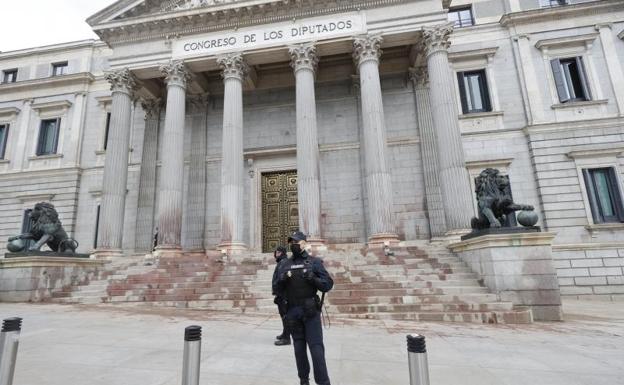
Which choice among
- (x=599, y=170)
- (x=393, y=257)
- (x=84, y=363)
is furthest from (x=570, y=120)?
(x=84, y=363)

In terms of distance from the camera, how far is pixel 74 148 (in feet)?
72.3

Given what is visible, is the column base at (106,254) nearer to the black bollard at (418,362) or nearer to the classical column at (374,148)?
the classical column at (374,148)

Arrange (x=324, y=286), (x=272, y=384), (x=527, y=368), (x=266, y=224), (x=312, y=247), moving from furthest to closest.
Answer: (x=266, y=224), (x=312, y=247), (x=527, y=368), (x=272, y=384), (x=324, y=286)

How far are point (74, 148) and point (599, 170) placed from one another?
29.1 m

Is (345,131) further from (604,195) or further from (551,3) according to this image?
(551,3)

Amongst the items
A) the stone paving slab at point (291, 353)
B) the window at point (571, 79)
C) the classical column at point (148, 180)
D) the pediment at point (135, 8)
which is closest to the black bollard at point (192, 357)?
the stone paving slab at point (291, 353)

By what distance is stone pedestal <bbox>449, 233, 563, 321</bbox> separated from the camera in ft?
30.9

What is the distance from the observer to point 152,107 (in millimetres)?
20781

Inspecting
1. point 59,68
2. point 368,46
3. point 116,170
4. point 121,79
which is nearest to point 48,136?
point 59,68

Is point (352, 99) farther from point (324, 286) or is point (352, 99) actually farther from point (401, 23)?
point (324, 286)

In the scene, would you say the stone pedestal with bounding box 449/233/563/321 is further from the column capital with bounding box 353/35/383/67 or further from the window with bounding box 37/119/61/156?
the window with bounding box 37/119/61/156

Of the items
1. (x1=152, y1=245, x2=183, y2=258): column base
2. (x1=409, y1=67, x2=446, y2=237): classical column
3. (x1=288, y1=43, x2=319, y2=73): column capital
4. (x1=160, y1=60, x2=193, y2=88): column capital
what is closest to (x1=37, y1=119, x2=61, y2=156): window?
(x1=160, y1=60, x2=193, y2=88): column capital

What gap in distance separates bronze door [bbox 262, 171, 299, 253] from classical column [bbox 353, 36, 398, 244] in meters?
5.32

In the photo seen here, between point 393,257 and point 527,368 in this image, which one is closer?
point 527,368
